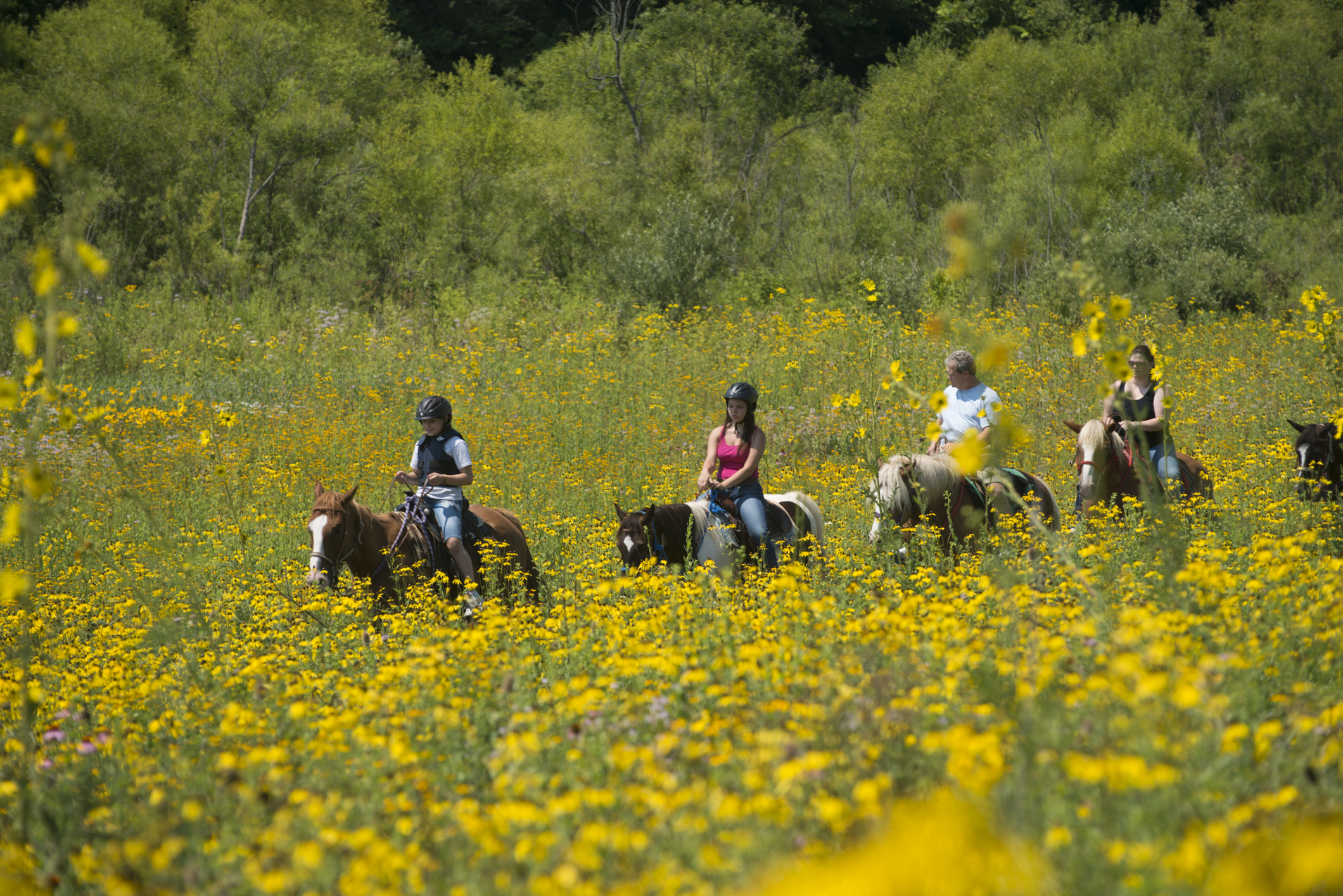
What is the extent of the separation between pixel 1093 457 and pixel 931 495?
1.64 m

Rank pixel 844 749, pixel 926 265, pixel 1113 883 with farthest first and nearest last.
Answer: pixel 926 265 < pixel 844 749 < pixel 1113 883

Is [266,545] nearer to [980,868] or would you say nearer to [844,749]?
[844,749]

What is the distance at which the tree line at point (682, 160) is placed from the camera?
73.3 feet

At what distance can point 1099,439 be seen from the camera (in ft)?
26.6

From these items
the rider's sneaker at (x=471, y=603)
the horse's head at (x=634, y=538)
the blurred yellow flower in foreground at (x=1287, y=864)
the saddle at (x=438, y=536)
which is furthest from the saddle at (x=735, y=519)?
the blurred yellow flower in foreground at (x=1287, y=864)

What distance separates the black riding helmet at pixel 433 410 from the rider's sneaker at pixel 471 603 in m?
1.57

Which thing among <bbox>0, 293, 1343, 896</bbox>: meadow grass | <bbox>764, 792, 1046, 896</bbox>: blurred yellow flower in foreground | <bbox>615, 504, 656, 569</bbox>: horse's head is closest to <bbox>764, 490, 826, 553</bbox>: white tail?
<bbox>0, 293, 1343, 896</bbox>: meadow grass

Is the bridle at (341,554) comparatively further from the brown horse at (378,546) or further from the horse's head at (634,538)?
the horse's head at (634,538)

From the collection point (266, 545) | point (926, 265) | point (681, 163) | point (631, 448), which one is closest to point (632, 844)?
point (266, 545)

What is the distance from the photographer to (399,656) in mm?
4824

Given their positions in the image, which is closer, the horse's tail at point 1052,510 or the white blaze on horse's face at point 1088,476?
the white blaze on horse's face at point 1088,476

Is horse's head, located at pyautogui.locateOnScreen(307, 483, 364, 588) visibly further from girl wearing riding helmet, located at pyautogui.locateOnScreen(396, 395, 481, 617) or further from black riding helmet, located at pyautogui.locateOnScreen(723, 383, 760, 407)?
black riding helmet, located at pyautogui.locateOnScreen(723, 383, 760, 407)

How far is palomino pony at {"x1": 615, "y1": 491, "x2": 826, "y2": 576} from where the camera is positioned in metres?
7.31

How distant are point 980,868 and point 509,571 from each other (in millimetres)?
6398
